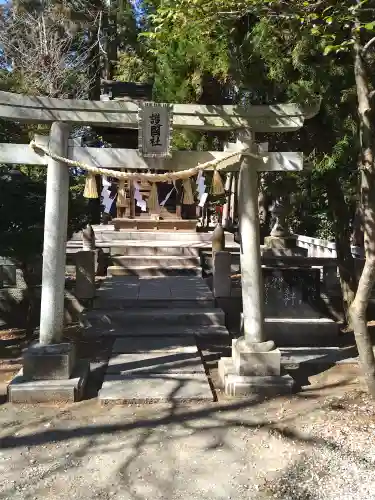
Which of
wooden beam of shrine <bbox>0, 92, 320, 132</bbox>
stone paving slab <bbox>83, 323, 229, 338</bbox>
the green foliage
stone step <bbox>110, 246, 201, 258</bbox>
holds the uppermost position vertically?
wooden beam of shrine <bbox>0, 92, 320, 132</bbox>

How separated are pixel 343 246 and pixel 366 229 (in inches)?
163

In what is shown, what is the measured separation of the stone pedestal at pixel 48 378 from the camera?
5.32m

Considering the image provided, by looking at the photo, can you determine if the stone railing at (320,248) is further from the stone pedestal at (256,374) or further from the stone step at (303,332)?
the stone pedestal at (256,374)

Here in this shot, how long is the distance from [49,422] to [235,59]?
5.73m

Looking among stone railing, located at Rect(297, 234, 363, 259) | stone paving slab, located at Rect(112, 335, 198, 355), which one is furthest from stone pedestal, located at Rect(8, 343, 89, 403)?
stone railing, located at Rect(297, 234, 363, 259)

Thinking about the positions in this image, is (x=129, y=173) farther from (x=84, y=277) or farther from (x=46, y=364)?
(x=84, y=277)

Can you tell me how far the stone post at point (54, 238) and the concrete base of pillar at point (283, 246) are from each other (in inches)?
385

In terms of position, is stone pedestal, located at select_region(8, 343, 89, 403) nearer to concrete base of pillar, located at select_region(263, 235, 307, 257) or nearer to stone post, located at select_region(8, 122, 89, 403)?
stone post, located at select_region(8, 122, 89, 403)

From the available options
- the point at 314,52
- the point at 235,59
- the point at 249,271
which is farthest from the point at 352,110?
the point at 249,271

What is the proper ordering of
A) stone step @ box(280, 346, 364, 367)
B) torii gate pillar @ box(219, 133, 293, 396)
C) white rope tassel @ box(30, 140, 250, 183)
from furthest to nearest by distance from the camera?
stone step @ box(280, 346, 364, 367)
torii gate pillar @ box(219, 133, 293, 396)
white rope tassel @ box(30, 140, 250, 183)

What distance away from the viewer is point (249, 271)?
5.83m

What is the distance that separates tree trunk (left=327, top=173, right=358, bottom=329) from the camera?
28.2 feet

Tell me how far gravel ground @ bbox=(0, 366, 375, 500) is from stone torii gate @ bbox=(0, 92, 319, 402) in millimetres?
442

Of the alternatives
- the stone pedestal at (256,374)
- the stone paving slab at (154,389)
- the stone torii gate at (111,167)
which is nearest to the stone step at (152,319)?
the stone paving slab at (154,389)
